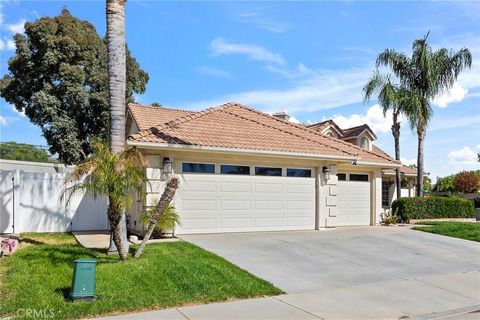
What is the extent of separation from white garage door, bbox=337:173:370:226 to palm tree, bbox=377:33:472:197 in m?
6.19

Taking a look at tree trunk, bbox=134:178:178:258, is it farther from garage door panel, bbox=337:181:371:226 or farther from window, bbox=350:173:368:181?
window, bbox=350:173:368:181

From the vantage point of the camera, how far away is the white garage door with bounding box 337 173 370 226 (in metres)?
17.9

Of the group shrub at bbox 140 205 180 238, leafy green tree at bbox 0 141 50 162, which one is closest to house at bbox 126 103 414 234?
shrub at bbox 140 205 180 238

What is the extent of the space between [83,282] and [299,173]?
33.4 ft

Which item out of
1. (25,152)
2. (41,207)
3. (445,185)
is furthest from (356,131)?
(445,185)

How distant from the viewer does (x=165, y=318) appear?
6754mm

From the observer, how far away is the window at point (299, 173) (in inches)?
626

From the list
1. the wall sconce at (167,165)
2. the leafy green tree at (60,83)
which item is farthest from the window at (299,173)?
the leafy green tree at (60,83)

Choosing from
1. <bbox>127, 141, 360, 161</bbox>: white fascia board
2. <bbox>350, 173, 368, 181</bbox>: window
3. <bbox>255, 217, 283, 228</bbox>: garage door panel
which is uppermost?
<bbox>127, 141, 360, 161</bbox>: white fascia board

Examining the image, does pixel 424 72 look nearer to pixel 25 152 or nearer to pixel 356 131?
pixel 356 131

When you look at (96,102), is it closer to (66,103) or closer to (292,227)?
(66,103)

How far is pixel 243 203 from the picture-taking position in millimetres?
14805

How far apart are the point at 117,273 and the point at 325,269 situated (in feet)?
15.1

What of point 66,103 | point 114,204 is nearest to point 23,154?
point 66,103
